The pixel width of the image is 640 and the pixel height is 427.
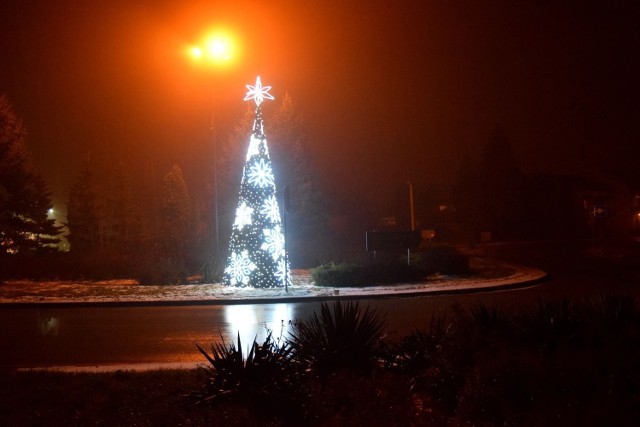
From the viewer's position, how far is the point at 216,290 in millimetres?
21438

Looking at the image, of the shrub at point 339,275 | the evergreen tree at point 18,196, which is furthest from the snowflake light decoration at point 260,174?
the evergreen tree at point 18,196

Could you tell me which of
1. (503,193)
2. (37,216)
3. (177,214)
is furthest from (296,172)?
(503,193)

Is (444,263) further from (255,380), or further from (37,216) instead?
(37,216)

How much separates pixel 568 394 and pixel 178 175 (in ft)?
219

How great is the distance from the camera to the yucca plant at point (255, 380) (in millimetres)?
6453

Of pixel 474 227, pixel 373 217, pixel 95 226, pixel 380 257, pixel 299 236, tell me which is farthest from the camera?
pixel 474 227

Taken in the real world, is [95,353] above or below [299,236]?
below

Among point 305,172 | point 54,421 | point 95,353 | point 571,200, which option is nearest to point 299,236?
point 305,172

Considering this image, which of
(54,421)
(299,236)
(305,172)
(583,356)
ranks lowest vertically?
(54,421)

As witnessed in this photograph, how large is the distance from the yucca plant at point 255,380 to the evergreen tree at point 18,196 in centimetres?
3261

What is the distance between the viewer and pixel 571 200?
275 ft

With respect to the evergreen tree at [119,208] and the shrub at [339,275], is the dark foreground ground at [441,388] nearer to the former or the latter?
the shrub at [339,275]

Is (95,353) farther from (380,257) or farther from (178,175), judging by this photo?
(178,175)

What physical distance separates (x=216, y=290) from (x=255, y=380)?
14.9m
